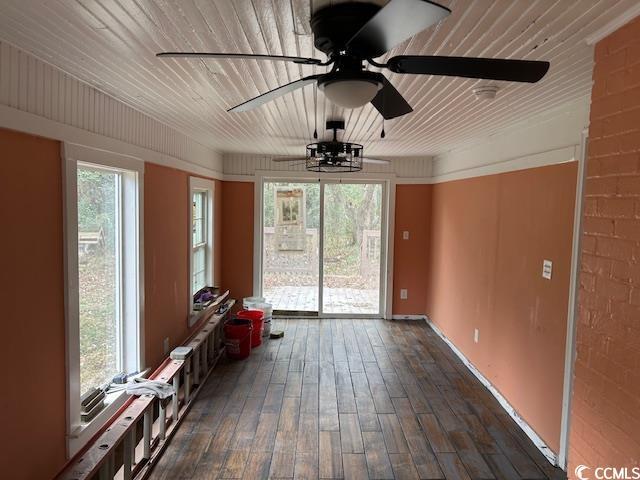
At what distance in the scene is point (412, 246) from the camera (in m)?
6.20

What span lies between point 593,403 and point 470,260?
293 centimetres

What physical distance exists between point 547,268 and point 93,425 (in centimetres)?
319

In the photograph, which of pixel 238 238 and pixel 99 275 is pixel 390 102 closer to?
pixel 99 275

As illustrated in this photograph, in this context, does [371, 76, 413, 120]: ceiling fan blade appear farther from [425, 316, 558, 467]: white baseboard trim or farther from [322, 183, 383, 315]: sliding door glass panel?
[322, 183, 383, 315]: sliding door glass panel

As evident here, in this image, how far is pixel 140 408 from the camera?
2.69m

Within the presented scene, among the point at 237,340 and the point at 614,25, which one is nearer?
the point at 614,25

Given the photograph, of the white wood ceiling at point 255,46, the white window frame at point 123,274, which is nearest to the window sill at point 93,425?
the white window frame at point 123,274

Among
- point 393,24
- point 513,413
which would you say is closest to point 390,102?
point 393,24

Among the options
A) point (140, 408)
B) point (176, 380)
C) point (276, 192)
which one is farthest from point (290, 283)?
point (140, 408)

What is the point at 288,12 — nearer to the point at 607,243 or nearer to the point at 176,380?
the point at 607,243

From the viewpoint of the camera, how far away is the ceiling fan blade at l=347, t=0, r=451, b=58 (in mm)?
935

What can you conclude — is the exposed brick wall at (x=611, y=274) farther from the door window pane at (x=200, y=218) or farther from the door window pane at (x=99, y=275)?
the door window pane at (x=200, y=218)

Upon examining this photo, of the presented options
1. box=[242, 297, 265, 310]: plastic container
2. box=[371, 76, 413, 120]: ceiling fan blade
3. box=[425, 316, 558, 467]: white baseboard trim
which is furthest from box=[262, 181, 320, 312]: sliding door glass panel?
box=[371, 76, 413, 120]: ceiling fan blade

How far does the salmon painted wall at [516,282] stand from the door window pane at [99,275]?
10.3ft
